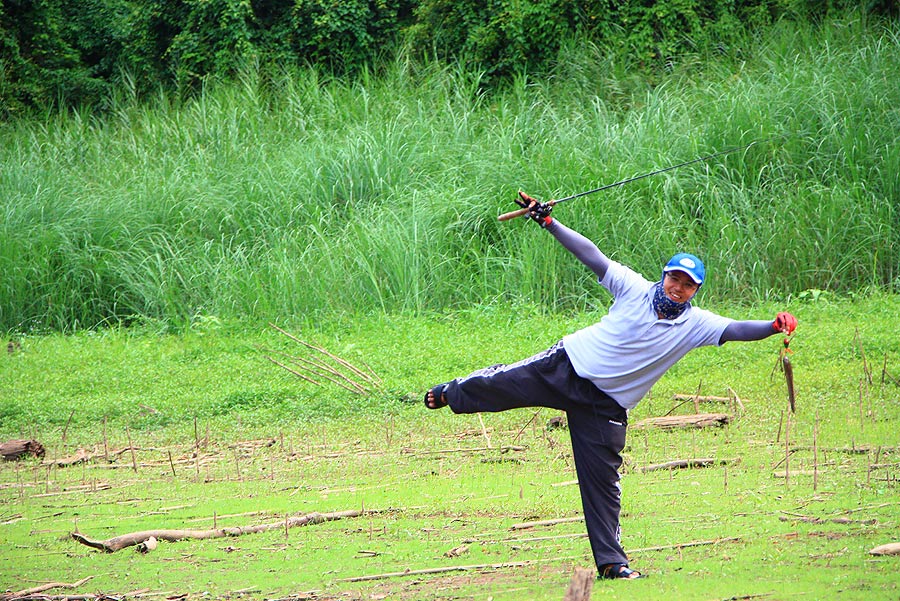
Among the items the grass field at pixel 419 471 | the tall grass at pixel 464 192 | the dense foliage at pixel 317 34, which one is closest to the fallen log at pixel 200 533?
the grass field at pixel 419 471

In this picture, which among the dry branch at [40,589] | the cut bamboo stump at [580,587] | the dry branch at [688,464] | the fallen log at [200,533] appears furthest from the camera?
the dry branch at [688,464]

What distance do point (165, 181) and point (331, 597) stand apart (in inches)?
571

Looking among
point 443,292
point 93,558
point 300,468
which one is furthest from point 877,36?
point 93,558

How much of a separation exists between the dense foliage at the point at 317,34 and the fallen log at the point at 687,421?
36.4 ft

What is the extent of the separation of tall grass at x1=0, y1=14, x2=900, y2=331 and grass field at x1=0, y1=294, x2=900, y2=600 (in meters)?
0.96

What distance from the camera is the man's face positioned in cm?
534

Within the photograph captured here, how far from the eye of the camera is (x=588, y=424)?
552cm

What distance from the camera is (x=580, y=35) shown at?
20.1 m

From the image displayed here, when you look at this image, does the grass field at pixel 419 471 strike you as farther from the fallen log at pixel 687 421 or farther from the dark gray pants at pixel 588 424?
the dark gray pants at pixel 588 424

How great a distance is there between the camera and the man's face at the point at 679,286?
5.34 meters

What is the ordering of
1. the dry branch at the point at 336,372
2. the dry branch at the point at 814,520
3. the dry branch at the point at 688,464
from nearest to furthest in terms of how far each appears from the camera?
1. the dry branch at the point at 814,520
2. the dry branch at the point at 688,464
3. the dry branch at the point at 336,372

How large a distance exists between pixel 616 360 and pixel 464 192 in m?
11.3

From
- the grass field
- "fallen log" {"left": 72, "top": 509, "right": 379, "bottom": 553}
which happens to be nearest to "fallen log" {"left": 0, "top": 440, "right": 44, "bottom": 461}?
the grass field

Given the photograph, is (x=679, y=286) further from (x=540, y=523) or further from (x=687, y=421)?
(x=687, y=421)
